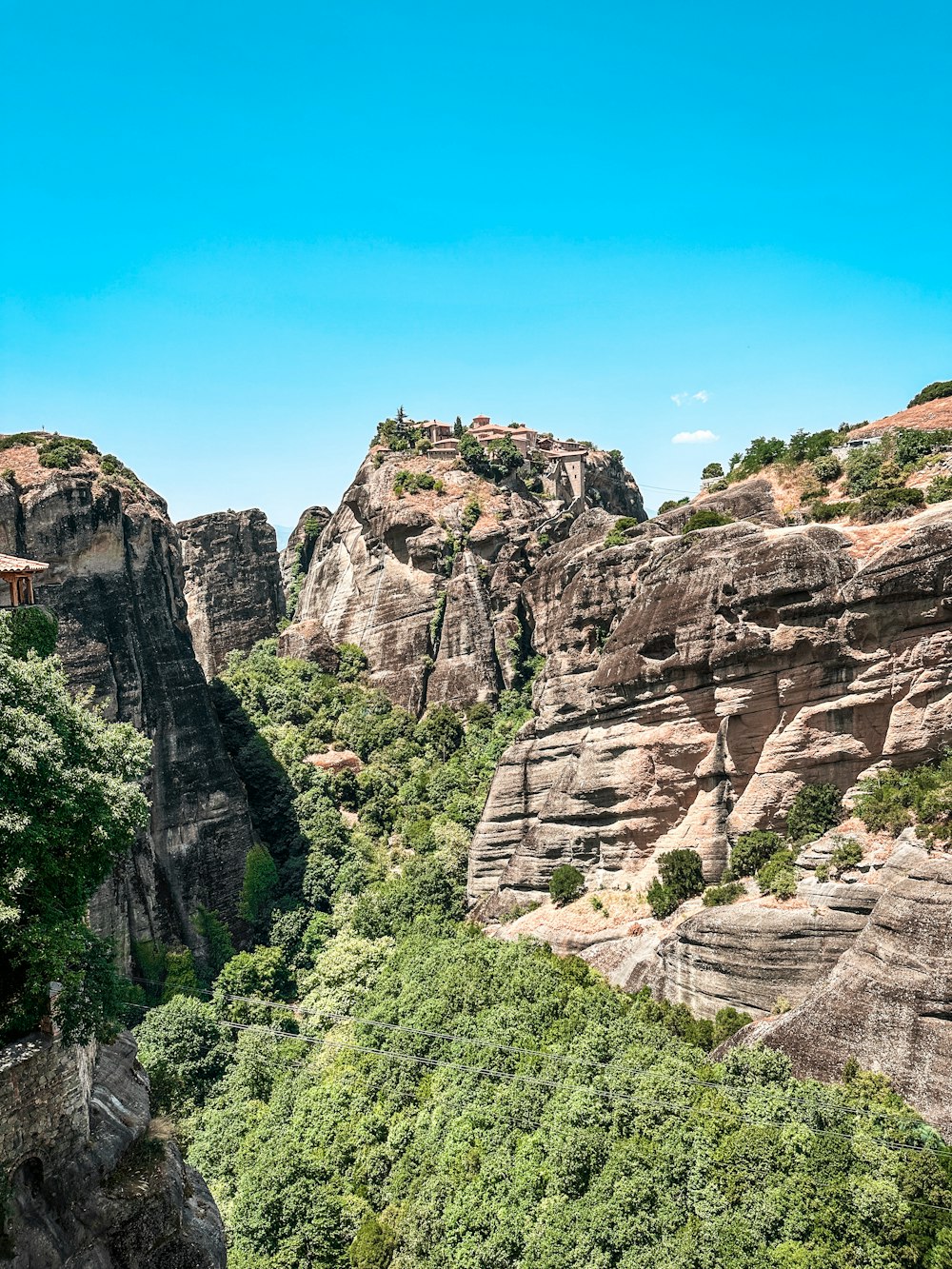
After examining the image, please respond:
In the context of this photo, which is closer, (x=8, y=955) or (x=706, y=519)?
(x=8, y=955)

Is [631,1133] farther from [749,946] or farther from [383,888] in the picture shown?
[383,888]

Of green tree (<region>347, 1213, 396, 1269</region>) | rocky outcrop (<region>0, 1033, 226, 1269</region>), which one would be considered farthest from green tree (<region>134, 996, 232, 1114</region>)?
rocky outcrop (<region>0, 1033, 226, 1269</region>)

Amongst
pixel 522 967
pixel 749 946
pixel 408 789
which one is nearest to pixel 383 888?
pixel 408 789

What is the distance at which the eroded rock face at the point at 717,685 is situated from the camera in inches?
1209

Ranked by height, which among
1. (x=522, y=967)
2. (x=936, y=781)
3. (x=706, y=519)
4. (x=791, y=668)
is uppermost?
(x=706, y=519)

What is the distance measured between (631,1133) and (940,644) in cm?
1738

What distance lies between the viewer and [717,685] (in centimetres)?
3506

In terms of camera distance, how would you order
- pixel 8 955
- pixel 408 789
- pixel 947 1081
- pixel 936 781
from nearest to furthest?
pixel 8 955, pixel 947 1081, pixel 936 781, pixel 408 789

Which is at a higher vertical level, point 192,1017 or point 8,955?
point 8,955

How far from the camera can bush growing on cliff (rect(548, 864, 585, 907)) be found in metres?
39.5

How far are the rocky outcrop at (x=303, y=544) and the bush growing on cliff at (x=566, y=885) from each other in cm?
5239

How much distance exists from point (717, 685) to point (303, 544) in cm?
6104

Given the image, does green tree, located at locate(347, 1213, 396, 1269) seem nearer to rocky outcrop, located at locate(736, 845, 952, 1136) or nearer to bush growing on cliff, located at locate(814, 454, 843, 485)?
rocky outcrop, located at locate(736, 845, 952, 1136)

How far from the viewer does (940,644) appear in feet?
97.3
